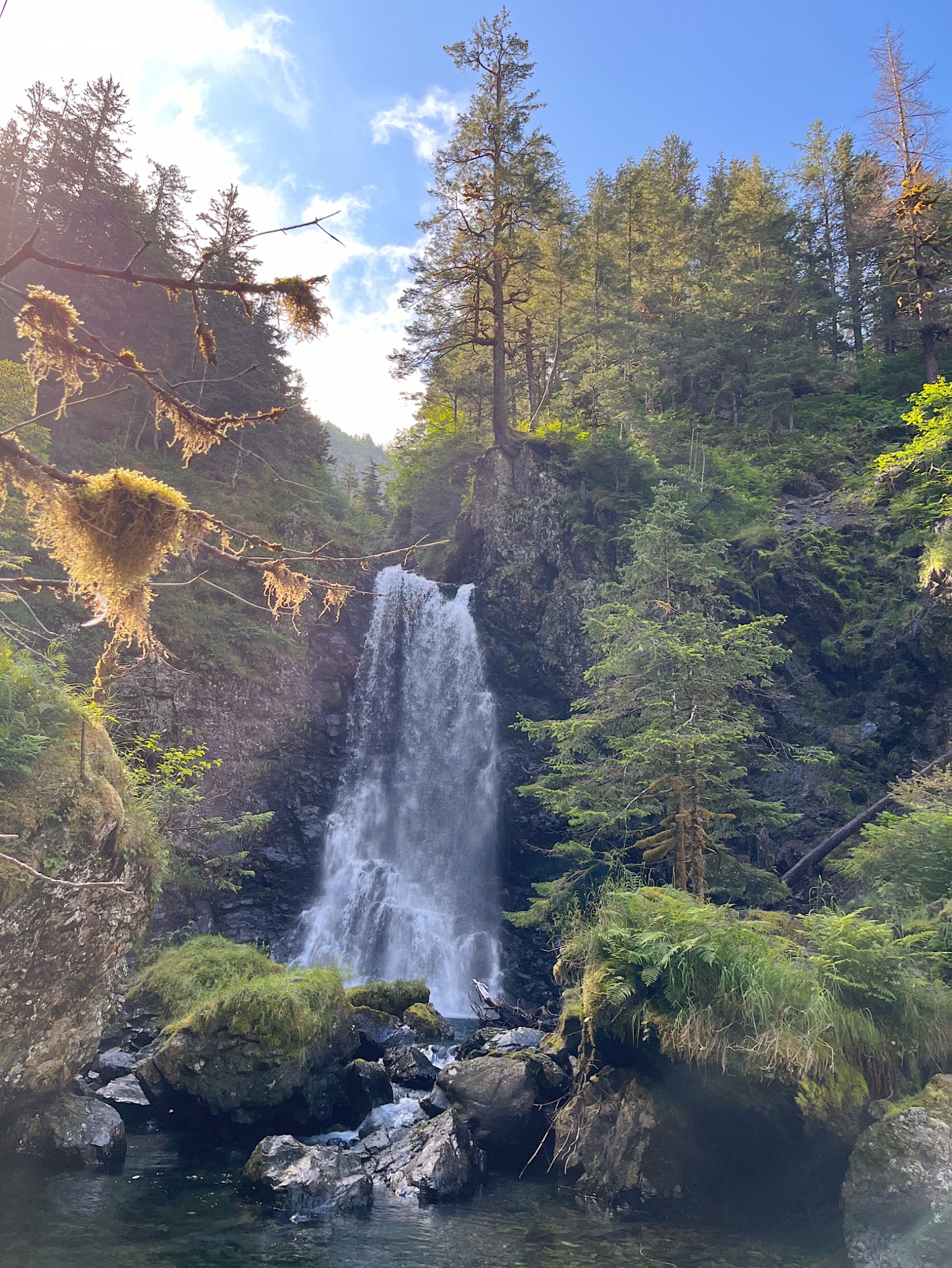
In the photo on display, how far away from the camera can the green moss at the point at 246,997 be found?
8.82m

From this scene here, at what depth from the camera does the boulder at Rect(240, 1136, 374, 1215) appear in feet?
22.7

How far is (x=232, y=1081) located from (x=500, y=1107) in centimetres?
331

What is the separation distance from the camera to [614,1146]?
7.25 meters

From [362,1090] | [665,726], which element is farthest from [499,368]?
[362,1090]

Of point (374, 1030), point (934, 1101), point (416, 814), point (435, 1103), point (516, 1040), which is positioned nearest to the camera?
point (934, 1101)

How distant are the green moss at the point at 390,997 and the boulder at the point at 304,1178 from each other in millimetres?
5173

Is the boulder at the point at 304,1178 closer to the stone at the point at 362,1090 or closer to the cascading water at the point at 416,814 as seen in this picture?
the stone at the point at 362,1090

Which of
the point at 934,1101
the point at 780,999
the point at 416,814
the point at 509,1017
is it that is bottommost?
the point at 509,1017

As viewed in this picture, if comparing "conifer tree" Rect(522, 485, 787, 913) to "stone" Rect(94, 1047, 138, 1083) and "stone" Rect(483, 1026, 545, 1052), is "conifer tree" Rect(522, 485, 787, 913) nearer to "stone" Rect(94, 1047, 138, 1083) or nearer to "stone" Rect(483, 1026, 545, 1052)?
"stone" Rect(483, 1026, 545, 1052)

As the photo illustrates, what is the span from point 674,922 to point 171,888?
13.8 meters

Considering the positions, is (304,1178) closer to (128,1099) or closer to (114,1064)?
(128,1099)

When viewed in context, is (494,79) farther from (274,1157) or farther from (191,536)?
(274,1157)

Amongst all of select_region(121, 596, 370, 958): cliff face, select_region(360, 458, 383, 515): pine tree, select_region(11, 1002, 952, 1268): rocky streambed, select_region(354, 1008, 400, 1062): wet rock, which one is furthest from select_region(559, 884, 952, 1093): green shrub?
select_region(360, 458, 383, 515): pine tree

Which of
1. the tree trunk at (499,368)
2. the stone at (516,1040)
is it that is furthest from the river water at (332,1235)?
the tree trunk at (499,368)
